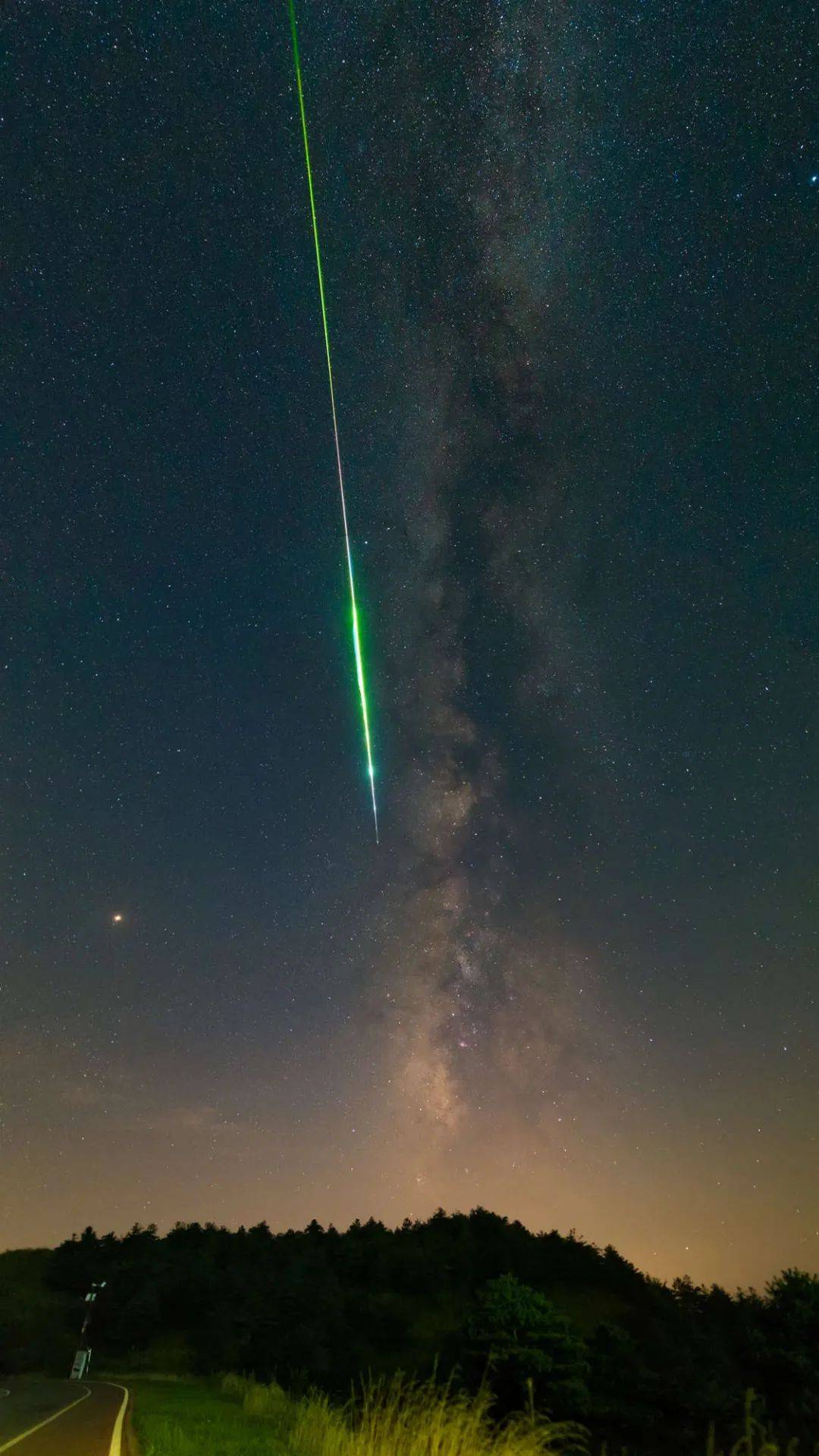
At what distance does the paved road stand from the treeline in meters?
6.29

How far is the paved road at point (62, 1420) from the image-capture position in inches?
470

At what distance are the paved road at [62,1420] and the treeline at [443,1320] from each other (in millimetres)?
6289

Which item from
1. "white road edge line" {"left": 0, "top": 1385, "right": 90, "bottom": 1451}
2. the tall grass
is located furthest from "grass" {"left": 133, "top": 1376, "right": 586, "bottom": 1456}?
"white road edge line" {"left": 0, "top": 1385, "right": 90, "bottom": 1451}

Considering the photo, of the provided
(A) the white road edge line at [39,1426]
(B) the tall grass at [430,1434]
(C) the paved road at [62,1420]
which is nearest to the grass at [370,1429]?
(B) the tall grass at [430,1434]

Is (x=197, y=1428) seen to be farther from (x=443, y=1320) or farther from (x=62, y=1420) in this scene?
(x=443, y=1320)

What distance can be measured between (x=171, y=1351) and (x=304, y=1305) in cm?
1581

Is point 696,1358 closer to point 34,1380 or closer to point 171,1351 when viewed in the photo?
point 34,1380

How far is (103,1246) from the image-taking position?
283 feet

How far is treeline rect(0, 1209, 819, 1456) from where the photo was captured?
30.9 m

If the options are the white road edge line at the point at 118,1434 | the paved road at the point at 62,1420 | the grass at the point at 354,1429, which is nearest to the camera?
the grass at the point at 354,1429

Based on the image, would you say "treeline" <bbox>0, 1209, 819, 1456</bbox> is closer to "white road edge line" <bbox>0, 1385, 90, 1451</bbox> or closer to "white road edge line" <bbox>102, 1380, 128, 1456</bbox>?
"white road edge line" <bbox>102, 1380, 128, 1456</bbox>

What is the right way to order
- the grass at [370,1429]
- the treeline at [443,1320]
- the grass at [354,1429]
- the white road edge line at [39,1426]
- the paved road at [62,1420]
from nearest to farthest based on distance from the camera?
the grass at [370,1429]
the grass at [354,1429]
the paved road at [62,1420]
the white road edge line at [39,1426]
the treeline at [443,1320]

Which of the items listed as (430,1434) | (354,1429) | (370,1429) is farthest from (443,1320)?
(430,1434)

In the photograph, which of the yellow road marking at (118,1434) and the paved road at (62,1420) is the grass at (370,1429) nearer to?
the yellow road marking at (118,1434)
